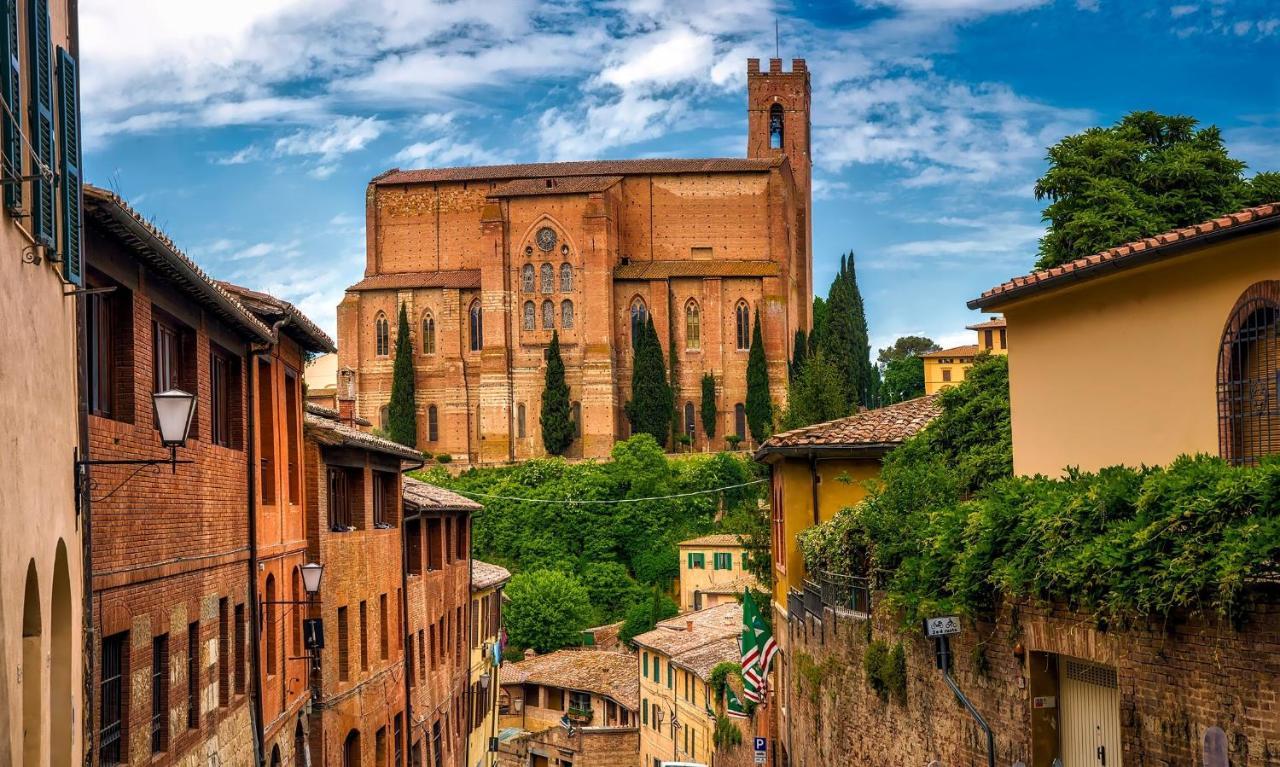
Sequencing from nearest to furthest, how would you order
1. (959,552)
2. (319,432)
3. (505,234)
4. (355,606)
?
(959,552)
(319,432)
(355,606)
(505,234)

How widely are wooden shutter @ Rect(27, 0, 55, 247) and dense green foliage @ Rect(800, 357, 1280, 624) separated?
706cm

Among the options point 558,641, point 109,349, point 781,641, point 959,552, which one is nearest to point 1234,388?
point 959,552

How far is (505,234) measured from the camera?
318 feet

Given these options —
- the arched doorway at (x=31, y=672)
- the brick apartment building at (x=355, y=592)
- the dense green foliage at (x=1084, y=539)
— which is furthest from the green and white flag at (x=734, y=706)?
the arched doorway at (x=31, y=672)

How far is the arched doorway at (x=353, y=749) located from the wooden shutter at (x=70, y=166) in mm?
14161

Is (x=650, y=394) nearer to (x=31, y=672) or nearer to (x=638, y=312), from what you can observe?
(x=638, y=312)

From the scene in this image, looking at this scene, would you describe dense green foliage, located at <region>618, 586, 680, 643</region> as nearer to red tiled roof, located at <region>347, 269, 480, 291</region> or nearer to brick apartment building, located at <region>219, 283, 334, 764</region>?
red tiled roof, located at <region>347, 269, 480, 291</region>

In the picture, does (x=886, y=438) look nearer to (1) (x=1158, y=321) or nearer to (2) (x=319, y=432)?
(2) (x=319, y=432)

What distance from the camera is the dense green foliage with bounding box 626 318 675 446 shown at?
313 feet

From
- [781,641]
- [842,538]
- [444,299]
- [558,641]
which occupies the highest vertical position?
[444,299]

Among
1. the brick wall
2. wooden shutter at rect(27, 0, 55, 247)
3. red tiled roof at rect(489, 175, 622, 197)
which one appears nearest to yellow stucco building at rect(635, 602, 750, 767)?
the brick wall

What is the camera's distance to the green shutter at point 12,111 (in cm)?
857

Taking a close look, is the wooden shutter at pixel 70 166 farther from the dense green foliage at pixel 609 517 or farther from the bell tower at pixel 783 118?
the bell tower at pixel 783 118

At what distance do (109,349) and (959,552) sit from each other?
7.36 meters
